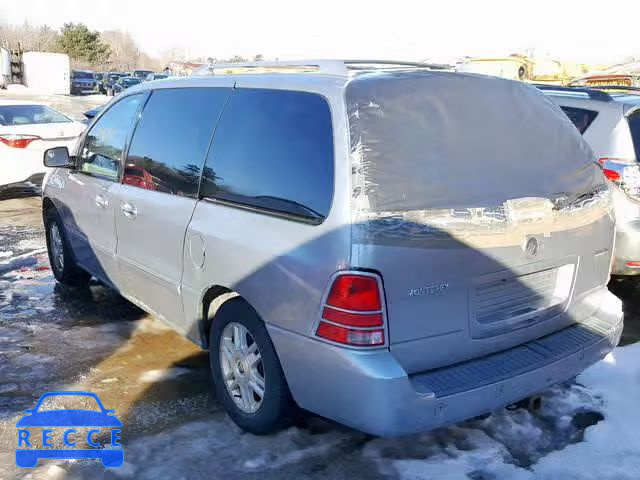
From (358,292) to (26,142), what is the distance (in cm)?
834

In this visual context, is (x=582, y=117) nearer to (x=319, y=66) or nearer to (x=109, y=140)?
(x=319, y=66)

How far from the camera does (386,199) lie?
2701 millimetres

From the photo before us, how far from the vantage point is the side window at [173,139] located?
11.8 feet

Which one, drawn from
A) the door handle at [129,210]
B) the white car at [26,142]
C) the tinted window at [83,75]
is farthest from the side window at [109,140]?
the tinted window at [83,75]

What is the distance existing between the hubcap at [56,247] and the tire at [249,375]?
2.83 m

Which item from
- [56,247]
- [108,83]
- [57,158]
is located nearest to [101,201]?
[57,158]

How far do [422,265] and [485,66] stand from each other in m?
17.8

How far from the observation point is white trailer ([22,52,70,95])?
44.0 m

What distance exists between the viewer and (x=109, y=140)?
4.71 meters

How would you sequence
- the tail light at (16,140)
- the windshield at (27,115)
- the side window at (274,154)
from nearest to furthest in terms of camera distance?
1. the side window at (274,154)
2. the tail light at (16,140)
3. the windshield at (27,115)

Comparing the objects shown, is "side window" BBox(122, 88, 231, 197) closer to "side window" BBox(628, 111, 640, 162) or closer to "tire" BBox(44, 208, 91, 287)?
"tire" BBox(44, 208, 91, 287)

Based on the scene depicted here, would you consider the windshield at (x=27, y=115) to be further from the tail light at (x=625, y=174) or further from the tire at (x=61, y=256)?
the tail light at (x=625, y=174)

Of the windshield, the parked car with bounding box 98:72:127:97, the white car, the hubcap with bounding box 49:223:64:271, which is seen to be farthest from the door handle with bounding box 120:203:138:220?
the parked car with bounding box 98:72:127:97

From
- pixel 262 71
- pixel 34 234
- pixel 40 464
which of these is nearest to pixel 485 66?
pixel 34 234
